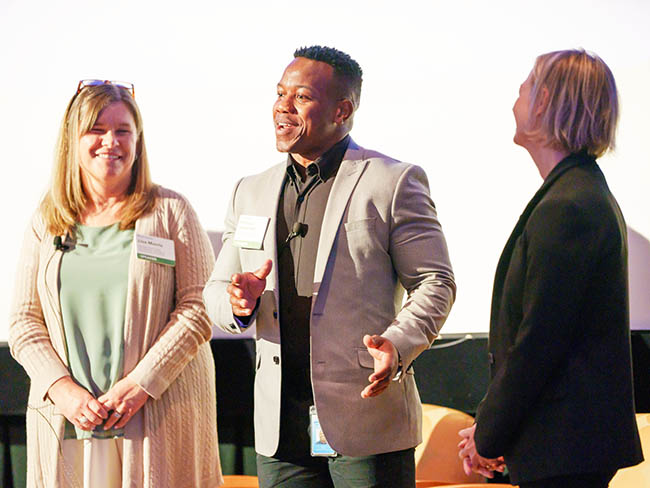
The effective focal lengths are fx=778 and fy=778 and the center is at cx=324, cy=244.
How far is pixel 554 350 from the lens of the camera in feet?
5.34

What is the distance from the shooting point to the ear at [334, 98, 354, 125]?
88.7 inches

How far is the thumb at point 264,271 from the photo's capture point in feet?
6.57

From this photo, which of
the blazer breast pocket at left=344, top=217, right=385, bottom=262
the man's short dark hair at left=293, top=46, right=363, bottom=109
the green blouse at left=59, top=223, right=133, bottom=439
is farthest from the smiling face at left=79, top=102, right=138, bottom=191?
the blazer breast pocket at left=344, top=217, right=385, bottom=262

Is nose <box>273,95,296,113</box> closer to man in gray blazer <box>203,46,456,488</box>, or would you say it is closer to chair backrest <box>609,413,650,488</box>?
man in gray blazer <box>203,46,456,488</box>

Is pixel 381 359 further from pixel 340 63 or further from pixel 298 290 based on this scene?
pixel 340 63

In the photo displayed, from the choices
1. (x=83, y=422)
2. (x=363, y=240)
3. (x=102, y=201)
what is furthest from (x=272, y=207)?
(x=83, y=422)

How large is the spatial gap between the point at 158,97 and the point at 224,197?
568 mm

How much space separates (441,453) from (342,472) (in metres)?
1.43

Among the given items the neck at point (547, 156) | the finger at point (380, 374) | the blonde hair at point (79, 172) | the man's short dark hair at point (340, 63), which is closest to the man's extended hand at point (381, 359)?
the finger at point (380, 374)

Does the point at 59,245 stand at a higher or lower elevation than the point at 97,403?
higher

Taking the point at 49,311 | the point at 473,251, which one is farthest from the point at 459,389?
the point at 49,311

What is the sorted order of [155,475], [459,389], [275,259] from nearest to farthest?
[275,259]
[155,475]
[459,389]

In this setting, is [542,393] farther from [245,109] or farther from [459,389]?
[245,109]

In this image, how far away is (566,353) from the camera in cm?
165
